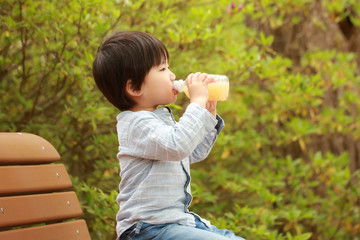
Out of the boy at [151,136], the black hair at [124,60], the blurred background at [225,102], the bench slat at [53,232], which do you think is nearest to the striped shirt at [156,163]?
the boy at [151,136]

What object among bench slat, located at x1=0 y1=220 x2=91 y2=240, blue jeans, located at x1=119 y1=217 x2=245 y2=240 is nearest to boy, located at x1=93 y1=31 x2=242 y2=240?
blue jeans, located at x1=119 y1=217 x2=245 y2=240

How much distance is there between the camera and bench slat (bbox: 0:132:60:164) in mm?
2041

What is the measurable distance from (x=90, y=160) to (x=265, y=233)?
1069 mm

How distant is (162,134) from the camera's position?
5.83ft

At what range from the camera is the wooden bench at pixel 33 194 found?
1955 millimetres

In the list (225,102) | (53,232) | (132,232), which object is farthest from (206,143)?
(225,102)

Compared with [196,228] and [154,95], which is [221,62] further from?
[196,228]

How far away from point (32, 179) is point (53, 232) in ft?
0.69

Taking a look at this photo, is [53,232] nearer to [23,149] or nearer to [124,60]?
[23,149]

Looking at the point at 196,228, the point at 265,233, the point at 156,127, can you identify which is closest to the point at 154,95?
the point at 156,127

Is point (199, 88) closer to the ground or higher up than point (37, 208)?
higher up

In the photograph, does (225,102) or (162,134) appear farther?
(225,102)

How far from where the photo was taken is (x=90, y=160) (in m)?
3.27

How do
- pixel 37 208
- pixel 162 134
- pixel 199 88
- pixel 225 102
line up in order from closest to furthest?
pixel 162 134
pixel 199 88
pixel 37 208
pixel 225 102
